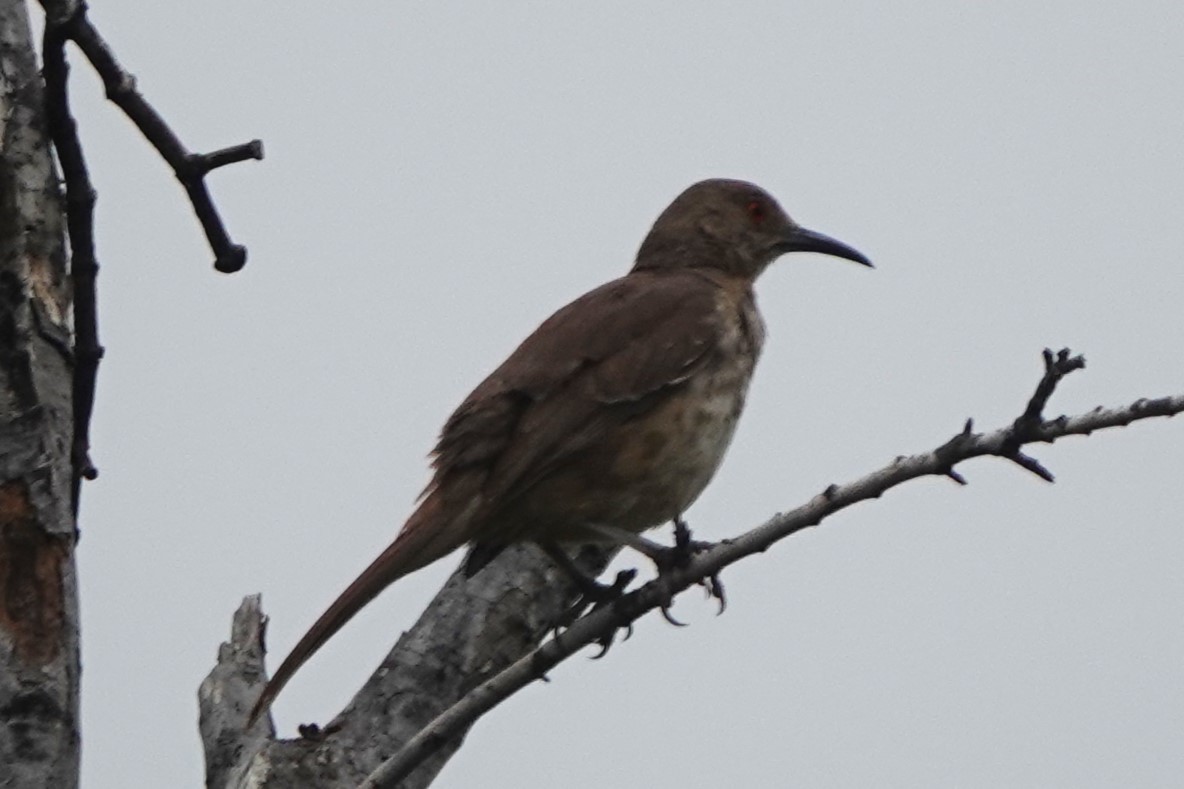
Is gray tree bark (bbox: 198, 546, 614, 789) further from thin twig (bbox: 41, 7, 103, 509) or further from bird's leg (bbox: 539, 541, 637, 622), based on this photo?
thin twig (bbox: 41, 7, 103, 509)

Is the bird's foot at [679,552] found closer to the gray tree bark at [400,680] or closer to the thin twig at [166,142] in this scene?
the gray tree bark at [400,680]

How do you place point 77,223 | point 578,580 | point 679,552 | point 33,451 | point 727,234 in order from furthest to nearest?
point 727,234 → point 578,580 → point 679,552 → point 77,223 → point 33,451

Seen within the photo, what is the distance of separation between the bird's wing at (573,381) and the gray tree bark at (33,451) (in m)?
1.73

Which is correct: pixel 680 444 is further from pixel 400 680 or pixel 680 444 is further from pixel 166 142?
pixel 166 142

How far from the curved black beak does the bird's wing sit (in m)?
1.19

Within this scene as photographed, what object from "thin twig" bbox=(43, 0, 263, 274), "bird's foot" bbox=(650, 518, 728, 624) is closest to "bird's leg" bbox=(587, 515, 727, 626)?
"bird's foot" bbox=(650, 518, 728, 624)

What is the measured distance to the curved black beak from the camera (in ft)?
23.2

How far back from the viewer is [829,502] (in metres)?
3.53

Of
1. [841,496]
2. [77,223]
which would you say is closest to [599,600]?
[841,496]

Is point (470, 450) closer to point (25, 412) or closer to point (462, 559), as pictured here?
point (462, 559)

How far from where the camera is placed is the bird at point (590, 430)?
5016mm

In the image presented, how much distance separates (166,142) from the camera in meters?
3.94

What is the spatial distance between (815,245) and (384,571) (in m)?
3.31

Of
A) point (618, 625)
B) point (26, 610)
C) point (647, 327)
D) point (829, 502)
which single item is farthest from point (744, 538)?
point (647, 327)
